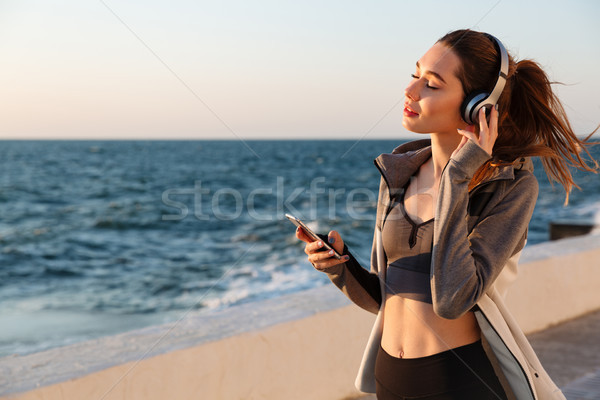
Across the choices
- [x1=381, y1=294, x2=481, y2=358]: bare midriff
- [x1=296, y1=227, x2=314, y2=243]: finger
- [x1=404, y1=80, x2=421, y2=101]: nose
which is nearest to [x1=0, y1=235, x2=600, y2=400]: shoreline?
[x1=296, y1=227, x2=314, y2=243]: finger

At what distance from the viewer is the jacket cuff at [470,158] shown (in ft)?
4.88

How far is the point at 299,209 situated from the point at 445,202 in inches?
942

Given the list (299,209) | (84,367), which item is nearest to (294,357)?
(84,367)

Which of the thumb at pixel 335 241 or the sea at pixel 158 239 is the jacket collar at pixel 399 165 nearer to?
the thumb at pixel 335 241

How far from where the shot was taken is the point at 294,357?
3037 millimetres

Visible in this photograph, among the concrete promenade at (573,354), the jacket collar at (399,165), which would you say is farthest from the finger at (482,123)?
the concrete promenade at (573,354)

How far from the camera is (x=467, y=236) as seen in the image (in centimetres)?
150

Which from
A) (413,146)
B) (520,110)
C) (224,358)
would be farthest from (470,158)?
(224,358)

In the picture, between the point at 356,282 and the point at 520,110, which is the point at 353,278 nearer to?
the point at 356,282

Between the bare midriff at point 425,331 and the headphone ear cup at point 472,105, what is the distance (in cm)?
49

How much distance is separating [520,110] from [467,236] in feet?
A: 1.49

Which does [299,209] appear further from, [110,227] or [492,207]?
[492,207]

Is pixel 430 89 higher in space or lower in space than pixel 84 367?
higher

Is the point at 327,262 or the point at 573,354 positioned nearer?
the point at 327,262
